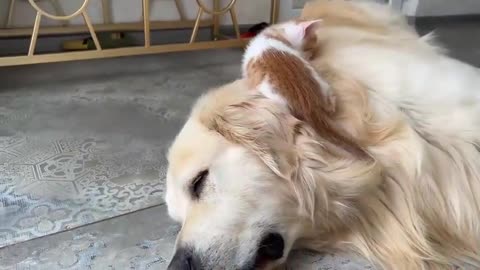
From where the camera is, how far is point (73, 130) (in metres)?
1.89

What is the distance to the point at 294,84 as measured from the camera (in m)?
1.01

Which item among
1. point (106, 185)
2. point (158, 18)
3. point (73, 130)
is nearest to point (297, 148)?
point (106, 185)

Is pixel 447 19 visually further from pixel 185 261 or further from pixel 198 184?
pixel 185 261

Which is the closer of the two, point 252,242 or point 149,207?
point 252,242

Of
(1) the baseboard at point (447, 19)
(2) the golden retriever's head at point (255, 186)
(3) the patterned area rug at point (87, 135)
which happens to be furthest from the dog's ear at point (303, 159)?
(1) the baseboard at point (447, 19)

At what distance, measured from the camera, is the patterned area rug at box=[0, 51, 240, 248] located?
1365 millimetres

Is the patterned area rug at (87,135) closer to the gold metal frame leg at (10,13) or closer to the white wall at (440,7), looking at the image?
the gold metal frame leg at (10,13)

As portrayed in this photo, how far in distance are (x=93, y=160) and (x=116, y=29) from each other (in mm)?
1562

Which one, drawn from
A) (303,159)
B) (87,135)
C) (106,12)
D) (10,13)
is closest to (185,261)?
(303,159)

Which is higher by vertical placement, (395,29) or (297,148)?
(395,29)

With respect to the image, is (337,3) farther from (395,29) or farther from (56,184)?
(56,184)

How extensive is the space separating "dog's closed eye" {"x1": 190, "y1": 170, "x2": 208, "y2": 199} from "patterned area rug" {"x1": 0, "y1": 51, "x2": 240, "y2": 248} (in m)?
0.40

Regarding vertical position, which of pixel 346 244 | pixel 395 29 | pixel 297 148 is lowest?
pixel 346 244

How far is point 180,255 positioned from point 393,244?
40 centimetres
